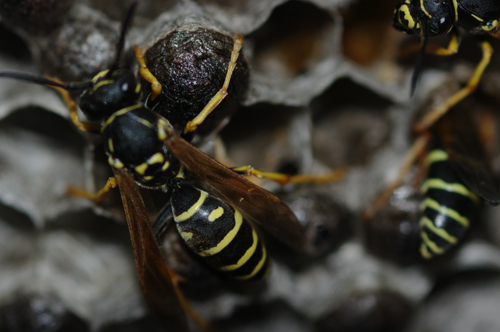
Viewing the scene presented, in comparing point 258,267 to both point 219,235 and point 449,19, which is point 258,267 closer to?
point 219,235

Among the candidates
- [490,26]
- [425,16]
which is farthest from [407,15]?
[490,26]

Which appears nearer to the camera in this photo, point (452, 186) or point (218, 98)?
point (218, 98)

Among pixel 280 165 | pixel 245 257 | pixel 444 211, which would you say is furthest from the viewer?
pixel 280 165

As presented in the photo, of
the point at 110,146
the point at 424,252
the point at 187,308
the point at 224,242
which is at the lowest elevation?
the point at 187,308

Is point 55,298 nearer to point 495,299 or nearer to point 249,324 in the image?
point 249,324

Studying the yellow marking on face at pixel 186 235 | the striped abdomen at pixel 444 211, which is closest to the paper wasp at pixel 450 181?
the striped abdomen at pixel 444 211

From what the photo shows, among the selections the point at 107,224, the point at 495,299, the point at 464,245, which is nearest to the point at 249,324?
the point at 107,224
